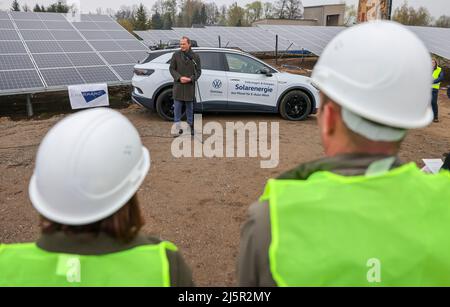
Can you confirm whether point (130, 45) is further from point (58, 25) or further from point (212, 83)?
point (212, 83)

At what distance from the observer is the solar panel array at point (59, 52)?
9906 millimetres

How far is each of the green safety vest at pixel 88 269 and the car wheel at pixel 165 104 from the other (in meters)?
7.80

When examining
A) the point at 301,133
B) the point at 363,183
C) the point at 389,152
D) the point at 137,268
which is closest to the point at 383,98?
the point at 389,152

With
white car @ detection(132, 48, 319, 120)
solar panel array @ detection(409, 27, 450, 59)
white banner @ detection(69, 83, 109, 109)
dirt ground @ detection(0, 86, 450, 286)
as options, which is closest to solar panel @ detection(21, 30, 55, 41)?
white banner @ detection(69, 83, 109, 109)

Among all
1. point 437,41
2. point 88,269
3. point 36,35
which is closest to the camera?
point 88,269

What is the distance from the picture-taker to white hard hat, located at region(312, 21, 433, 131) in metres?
1.13

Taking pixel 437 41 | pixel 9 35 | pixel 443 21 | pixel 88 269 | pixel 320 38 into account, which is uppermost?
pixel 443 21

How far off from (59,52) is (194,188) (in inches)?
333

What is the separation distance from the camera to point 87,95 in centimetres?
996

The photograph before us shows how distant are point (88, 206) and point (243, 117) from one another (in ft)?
28.1

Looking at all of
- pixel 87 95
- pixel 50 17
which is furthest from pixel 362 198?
pixel 50 17

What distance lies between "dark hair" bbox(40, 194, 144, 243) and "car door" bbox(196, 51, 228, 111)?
7715mm

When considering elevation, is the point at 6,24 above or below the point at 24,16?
below

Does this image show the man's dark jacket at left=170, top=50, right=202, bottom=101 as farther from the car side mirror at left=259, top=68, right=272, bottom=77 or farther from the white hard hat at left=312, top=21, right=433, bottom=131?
the white hard hat at left=312, top=21, right=433, bottom=131
